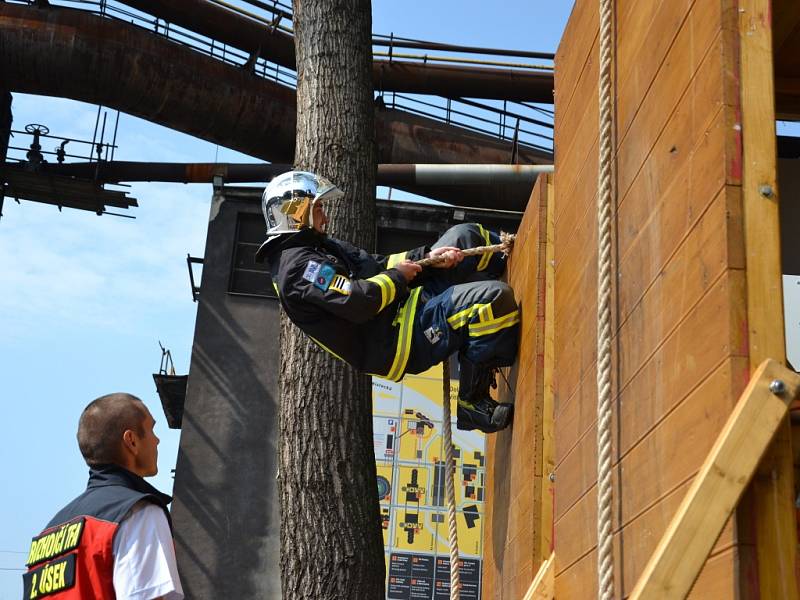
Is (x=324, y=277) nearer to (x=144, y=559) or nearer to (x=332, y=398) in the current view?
(x=332, y=398)

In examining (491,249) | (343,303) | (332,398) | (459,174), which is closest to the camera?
(343,303)

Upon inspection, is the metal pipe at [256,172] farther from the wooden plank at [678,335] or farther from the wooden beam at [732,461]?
the wooden beam at [732,461]

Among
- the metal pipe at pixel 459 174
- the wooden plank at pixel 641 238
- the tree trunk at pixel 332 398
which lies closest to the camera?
the wooden plank at pixel 641 238

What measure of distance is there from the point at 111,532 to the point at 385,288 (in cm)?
139

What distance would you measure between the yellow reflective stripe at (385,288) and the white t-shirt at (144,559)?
1.23 metres

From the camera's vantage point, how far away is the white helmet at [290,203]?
4133 mm

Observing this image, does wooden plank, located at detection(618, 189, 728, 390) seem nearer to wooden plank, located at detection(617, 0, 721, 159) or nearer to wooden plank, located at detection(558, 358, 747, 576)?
wooden plank, located at detection(558, 358, 747, 576)

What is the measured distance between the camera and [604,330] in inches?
87.2

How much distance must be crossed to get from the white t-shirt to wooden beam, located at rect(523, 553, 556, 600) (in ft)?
3.39

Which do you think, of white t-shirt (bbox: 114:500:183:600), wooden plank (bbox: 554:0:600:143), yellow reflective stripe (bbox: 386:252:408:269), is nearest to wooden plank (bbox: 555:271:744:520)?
wooden plank (bbox: 554:0:600:143)

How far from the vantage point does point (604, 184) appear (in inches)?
90.4

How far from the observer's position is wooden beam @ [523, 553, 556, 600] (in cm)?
280

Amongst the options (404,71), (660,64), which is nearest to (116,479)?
(660,64)

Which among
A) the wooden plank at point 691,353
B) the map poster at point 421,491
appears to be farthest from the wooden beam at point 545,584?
the map poster at point 421,491
